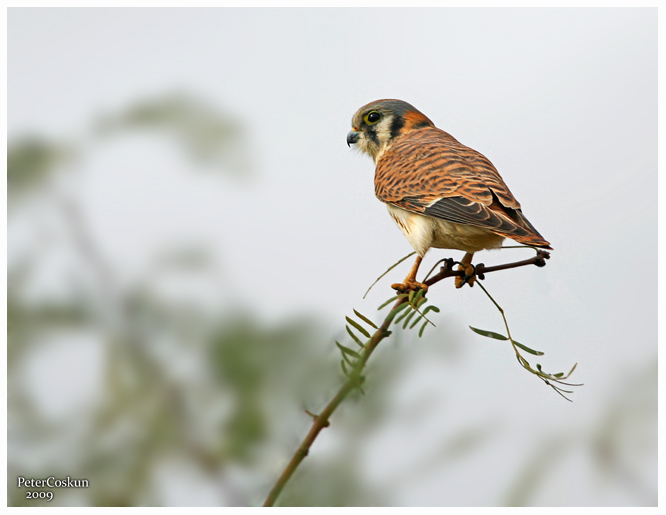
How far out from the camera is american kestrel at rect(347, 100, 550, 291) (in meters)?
1.54

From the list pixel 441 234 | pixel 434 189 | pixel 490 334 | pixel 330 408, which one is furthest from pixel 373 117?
pixel 330 408

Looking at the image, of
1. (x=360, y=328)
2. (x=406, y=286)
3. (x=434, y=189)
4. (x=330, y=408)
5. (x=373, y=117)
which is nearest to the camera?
(x=330, y=408)

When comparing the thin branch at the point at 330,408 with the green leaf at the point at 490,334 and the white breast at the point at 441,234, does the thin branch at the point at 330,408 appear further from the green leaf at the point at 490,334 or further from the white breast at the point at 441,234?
the white breast at the point at 441,234

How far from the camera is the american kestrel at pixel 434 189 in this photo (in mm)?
1538

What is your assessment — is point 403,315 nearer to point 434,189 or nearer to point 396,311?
point 396,311

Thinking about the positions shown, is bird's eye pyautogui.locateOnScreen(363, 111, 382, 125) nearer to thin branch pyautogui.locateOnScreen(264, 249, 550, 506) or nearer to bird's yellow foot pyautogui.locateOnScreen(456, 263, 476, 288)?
bird's yellow foot pyautogui.locateOnScreen(456, 263, 476, 288)

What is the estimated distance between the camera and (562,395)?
117 centimetres

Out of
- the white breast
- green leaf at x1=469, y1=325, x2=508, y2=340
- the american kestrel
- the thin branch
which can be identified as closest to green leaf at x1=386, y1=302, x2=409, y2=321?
the thin branch

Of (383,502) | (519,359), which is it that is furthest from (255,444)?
(519,359)

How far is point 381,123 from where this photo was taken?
2102mm

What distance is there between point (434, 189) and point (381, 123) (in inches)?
18.9

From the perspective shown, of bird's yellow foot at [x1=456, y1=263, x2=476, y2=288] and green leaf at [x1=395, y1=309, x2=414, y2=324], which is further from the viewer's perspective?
bird's yellow foot at [x1=456, y1=263, x2=476, y2=288]

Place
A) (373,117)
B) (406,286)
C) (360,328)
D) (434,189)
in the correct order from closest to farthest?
1. (360,328)
2. (406,286)
3. (434,189)
4. (373,117)

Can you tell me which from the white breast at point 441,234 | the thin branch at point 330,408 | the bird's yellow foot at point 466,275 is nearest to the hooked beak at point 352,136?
the white breast at point 441,234
